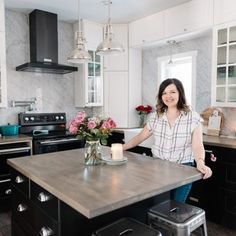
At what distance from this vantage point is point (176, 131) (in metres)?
2.00

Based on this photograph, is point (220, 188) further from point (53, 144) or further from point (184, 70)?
point (53, 144)

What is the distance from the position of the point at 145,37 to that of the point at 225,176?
2349 millimetres

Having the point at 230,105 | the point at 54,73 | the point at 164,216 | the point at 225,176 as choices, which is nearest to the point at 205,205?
the point at 225,176

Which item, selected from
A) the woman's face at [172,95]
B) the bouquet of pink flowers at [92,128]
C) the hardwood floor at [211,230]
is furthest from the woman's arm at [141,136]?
the hardwood floor at [211,230]

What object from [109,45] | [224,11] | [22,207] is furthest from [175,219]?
[224,11]

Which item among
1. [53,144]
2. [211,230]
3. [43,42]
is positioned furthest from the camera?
[43,42]

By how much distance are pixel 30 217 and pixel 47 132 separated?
2.09 m

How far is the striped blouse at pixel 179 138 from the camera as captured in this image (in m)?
1.99

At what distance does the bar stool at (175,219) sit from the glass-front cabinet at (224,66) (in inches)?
64.7

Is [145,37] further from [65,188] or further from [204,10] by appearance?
[65,188]

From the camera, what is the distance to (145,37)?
13.0ft

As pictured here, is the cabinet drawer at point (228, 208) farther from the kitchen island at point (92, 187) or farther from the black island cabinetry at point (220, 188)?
the kitchen island at point (92, 187)

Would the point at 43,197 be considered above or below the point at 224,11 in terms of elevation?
below

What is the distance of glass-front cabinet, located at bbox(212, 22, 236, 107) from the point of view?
2910 mm
